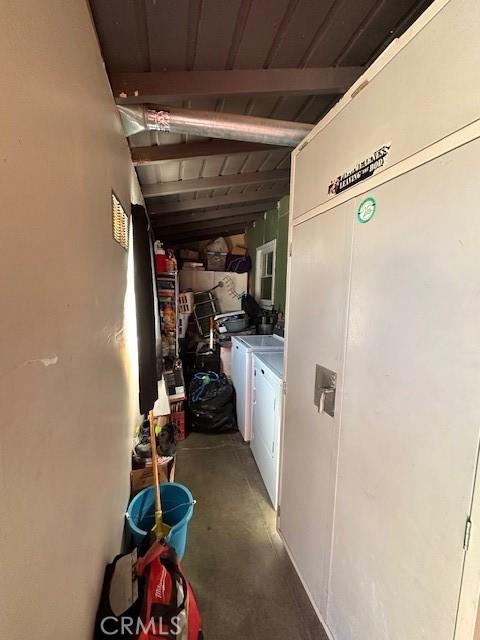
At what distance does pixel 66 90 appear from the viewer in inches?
29.4

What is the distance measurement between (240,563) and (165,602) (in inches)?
30.6

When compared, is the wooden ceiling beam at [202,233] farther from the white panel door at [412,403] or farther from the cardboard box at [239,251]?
the white panel door at [412,403]

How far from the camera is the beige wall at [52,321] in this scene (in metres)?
0.49

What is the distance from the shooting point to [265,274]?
4.32 m

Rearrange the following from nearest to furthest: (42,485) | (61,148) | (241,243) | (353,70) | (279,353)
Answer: (42,485) < (61,148) < (353,70) < (279,353) < (241,243)

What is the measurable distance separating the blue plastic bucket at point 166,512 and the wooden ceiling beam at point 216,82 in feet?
6.90

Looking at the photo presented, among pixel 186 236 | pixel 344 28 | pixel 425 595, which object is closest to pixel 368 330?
pixel 425 595

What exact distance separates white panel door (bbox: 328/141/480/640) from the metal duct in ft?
2.71

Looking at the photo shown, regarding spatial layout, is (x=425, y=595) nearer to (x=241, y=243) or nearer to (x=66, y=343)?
(x=66, y=343)

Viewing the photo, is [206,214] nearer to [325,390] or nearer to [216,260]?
[216,260]

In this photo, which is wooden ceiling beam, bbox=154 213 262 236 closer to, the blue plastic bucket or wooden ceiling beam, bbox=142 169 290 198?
wooden ceiling beam, bbox=142 169 290 198

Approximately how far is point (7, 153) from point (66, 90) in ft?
1.38

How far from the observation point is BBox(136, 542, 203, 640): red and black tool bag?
97 cm

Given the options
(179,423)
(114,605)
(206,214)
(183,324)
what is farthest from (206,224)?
(114,605)
